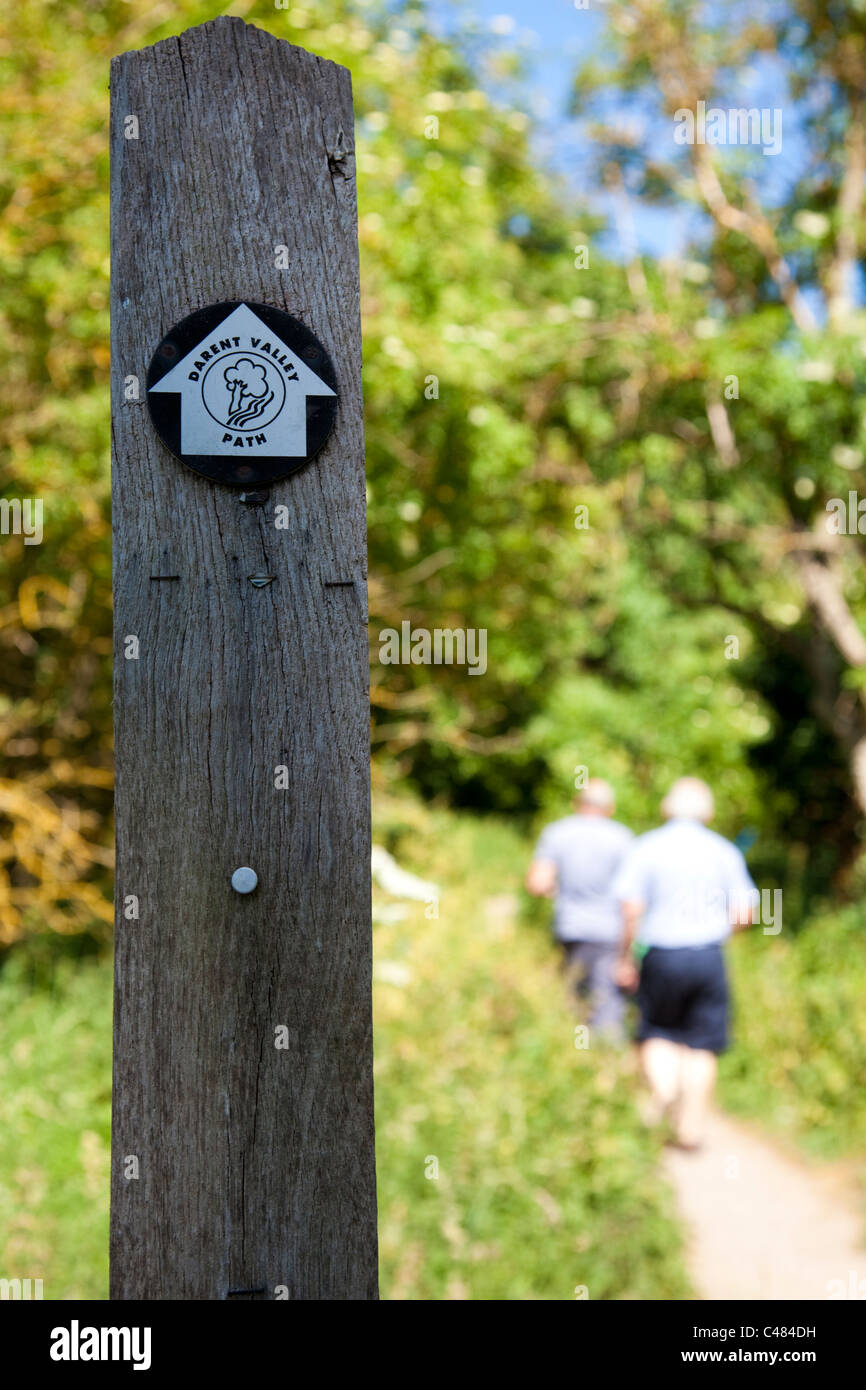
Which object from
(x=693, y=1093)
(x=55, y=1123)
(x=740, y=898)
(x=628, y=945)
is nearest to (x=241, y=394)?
(x=55, y=1123)

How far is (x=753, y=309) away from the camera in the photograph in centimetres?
966

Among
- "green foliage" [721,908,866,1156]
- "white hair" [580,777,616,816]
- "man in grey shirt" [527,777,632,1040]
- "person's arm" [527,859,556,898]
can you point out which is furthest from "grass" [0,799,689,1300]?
"green foliage" [721,908,866,1156]

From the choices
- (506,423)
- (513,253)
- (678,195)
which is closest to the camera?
(506,423)

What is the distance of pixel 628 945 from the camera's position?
654 centimetres

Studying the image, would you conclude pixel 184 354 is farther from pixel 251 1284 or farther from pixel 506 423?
pixel 506 423

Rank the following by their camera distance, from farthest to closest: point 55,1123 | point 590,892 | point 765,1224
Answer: point 590,892
point 765,1224
point 55,1123

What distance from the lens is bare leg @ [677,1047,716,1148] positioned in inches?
235

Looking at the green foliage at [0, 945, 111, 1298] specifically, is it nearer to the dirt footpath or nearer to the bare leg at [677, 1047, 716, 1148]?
the dirt footpath

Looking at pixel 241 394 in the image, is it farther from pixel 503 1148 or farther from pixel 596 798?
pixel 596 798

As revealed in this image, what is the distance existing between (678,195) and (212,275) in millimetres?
9190

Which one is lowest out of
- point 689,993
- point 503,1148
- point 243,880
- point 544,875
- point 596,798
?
point 503,1148

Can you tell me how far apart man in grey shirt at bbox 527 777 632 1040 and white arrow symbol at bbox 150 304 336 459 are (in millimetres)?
5707

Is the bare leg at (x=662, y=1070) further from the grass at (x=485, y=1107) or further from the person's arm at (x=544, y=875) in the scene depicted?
the person's arm at (x=544, y=875)

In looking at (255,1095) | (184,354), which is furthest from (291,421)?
(255,1095)
